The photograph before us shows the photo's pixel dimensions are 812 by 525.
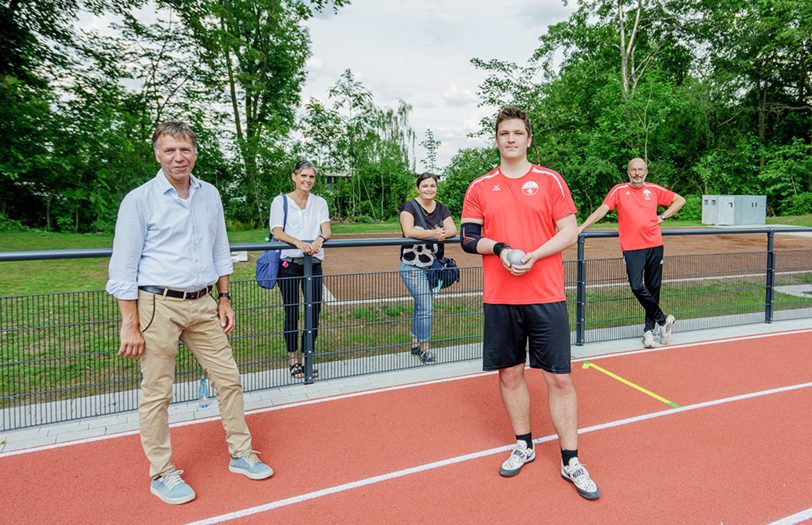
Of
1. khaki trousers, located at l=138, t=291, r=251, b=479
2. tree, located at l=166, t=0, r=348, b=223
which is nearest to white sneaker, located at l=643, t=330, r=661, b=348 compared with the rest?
khaki trousers, located at l=138, t=291, r=251, b=479

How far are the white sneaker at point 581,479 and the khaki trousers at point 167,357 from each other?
2.08 m

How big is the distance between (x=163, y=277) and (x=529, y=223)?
2.13 meters

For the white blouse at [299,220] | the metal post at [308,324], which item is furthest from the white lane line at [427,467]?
the white blouse at [299,220]

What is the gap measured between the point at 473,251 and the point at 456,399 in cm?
188

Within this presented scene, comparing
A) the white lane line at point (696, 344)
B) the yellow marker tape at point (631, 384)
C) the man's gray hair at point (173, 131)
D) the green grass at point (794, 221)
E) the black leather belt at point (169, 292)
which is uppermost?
the green grass at point (794, 221)

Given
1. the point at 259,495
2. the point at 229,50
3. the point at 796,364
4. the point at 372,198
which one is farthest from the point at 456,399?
the point at 372,198

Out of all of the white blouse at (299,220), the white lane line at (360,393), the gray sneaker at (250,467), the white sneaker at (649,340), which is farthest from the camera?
the white sneaker at (649,340)

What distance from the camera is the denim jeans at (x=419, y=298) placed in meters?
5.45

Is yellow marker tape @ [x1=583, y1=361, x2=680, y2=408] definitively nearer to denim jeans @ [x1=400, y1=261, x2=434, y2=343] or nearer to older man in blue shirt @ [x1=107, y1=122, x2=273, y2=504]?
denim jeans @ [x1=400, y1=261, x2=434, y2=343]

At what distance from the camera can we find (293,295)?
4.98 m

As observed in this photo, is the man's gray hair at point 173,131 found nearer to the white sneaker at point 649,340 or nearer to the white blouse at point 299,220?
the white blouse at point 299,220

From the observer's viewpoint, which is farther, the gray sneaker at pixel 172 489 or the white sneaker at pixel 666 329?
the white sneaker at pixel 666 329

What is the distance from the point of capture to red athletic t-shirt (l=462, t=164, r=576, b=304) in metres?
3.15

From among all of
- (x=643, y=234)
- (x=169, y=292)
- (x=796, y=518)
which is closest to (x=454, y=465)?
(x=796, y=518)
